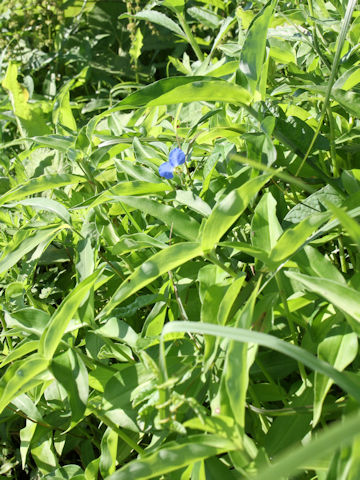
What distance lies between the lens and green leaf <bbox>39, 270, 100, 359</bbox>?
0.89 m

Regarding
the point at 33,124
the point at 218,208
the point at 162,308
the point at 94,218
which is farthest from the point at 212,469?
the point at 33,124

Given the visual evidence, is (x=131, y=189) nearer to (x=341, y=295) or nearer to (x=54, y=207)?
(x=54, y=207)

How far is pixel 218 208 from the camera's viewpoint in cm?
84

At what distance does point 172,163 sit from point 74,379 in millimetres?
454

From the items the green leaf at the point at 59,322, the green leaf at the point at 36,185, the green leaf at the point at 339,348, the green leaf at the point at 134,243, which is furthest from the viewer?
the green leaf at the point at 36,185

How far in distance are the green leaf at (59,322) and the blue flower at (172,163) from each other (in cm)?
31

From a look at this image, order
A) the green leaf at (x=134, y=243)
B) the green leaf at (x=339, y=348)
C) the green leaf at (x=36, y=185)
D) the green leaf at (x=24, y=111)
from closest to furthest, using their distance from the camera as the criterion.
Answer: the green leaf at (x=339, y=348), the green leaf at (x=134, y=243), the green leaf at (x=36, y=185), the green leaf at (x=24, y=111)

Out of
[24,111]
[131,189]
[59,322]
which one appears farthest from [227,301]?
[24,111]

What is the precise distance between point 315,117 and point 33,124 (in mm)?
1233

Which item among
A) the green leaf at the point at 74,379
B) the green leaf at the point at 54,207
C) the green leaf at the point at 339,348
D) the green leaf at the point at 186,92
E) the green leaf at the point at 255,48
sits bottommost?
the green leaf at the point at 74,379

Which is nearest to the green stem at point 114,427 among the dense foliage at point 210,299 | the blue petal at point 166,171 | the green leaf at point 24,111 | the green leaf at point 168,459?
the dense foliage at point 210,299

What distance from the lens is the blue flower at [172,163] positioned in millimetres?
1097

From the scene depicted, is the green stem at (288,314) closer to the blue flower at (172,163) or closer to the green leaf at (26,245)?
the blue flower at (172,163)

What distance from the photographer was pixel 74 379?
3.10 feet
